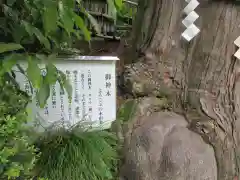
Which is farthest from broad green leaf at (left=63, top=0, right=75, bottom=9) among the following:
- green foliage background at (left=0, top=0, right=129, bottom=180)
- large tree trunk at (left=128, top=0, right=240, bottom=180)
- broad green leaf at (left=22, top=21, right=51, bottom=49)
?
large tree trunk at (left=128, top=0, right=240, bottom=180)

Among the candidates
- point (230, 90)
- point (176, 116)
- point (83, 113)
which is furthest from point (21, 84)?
point (230, 90)

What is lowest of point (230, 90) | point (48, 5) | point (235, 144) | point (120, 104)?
point (235, 144)

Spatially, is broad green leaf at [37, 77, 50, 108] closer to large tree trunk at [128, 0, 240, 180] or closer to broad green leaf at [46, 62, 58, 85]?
broad green leaf at [46, 62, 58, 85]

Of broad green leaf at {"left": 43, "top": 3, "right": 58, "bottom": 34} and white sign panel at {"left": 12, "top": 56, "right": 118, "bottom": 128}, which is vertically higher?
broad green leaf at {"left": 43, "top": 3, "right": 58, "bottom": 34}

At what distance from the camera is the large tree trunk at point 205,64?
145 centimetres

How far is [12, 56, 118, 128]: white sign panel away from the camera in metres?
1.53

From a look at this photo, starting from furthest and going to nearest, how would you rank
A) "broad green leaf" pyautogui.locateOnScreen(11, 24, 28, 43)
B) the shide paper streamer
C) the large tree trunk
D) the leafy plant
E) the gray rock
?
1. the shide paper streamer
2. the large tree trunk
3. the gray rock
4. "broad green leaf" pyautogui.locateOnScreen(11, 24, 28, 43)
5. the leafy plant

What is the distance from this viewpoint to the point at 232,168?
4.75ft

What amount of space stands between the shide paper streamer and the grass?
25.9 inches

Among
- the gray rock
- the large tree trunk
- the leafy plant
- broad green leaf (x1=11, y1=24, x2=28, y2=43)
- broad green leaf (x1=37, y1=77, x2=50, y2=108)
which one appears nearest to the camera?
the leafy plant

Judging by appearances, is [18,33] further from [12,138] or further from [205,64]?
[205,64]

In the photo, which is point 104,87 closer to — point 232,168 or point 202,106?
point 202,106

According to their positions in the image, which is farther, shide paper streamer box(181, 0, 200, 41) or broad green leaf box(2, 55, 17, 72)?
shide paper streamer box(181, 0, 200, 41)

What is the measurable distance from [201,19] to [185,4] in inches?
4.7
